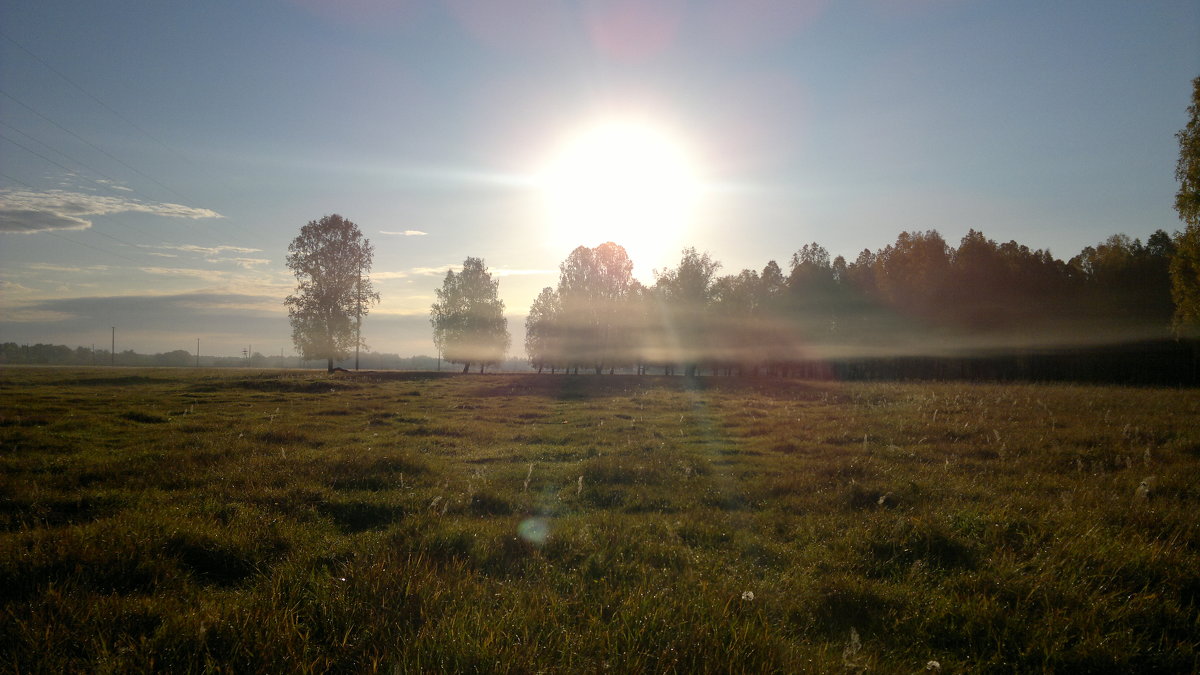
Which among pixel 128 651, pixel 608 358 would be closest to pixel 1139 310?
pixel 608 358

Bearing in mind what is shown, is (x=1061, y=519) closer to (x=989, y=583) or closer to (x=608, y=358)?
(x=989, y=583)

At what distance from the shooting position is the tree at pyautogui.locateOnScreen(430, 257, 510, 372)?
66.6 meters

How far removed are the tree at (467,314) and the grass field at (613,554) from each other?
5403 centimetres

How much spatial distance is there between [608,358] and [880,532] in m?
59.6

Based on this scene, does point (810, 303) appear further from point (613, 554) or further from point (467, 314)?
point (613, 554)

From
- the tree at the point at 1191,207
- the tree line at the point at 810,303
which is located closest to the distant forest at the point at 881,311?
the tree line at the point at 810,303

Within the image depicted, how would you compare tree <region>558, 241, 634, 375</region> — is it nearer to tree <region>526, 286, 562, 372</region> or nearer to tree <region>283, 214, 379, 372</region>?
tree <region>526, 286, 562, 372</region>

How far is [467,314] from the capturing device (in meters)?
66.9

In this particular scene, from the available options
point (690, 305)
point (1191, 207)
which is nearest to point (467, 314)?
point (690, 305)

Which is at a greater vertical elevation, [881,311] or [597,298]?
[597,298]

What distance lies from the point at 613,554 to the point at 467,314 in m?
63.7

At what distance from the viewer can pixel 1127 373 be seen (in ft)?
117

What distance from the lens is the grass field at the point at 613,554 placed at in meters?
3.46

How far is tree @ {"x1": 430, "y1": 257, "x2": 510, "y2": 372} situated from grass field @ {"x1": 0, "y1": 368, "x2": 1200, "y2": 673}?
54026mm
